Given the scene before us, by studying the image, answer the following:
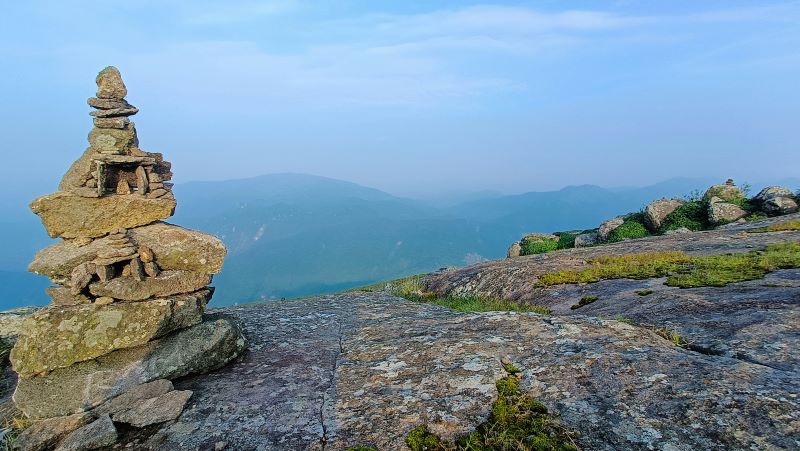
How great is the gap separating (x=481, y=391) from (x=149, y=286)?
8.42m

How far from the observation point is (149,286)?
10.2 meters

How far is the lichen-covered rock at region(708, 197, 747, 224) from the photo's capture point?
115 ft

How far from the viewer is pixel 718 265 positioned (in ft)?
53.1

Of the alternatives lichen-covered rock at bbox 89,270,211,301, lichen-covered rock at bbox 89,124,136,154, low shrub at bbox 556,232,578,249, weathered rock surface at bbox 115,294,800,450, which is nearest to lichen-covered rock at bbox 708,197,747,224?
low shrub at bbox 556,232,578,249

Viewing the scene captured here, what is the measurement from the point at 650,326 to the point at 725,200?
36453 mm

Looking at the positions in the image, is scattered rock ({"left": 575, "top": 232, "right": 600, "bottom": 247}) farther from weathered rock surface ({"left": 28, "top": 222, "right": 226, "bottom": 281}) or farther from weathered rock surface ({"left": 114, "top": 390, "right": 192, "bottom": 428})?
weathered rock surface ({"left": 114, "top": 390, "right": 192, "bottom": 428})

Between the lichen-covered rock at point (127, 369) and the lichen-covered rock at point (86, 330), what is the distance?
0.21m

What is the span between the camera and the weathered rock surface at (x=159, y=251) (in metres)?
9.81

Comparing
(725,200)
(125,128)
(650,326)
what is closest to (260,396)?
(125,128)

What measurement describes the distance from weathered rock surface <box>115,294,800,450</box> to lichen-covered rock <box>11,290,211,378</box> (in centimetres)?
168

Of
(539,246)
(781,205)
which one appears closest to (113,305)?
(539,246)

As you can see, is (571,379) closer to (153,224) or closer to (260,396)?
(260,396)

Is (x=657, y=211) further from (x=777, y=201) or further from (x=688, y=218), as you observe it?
(x=777, y=201)

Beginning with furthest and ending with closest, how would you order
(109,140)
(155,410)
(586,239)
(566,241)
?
(566,241), (586,239), (109,140), (155,410)
